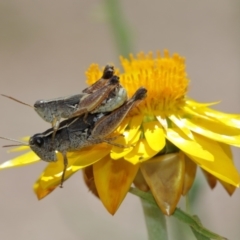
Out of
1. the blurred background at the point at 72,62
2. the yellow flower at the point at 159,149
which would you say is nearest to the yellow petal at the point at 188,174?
the yellow flower at the point at 159,149

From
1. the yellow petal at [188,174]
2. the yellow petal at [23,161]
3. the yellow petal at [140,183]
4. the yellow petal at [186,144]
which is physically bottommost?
the yellow petal at [188,174]

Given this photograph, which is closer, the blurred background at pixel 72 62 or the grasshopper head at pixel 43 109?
the grasshopper head at pixel 43 109

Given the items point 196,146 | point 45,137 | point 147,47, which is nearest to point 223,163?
point 196,146

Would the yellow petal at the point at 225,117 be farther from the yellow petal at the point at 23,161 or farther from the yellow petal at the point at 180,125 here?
the yellow petal at the point at 23,161

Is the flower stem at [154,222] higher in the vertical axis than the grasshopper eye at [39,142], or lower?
lower

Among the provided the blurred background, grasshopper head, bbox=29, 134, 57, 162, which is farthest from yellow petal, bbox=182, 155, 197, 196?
the blurred background

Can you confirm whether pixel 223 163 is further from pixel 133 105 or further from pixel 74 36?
pixel 74 36

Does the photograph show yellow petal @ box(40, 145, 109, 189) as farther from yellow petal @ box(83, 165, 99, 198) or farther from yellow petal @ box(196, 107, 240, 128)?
yellow petal @ box(196, 107, 240, 128)
